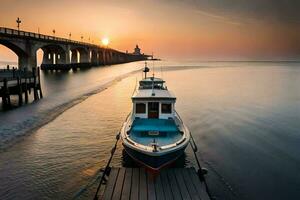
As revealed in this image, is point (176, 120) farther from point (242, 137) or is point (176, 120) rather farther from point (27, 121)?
point (27, 121)

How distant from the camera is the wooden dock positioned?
12.4 m

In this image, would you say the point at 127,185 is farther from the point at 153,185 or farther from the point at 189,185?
the point at 189,185

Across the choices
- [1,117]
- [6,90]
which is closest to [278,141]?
[1,117]

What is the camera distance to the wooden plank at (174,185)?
12320mm

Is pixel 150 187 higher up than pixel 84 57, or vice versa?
pixel 84 57

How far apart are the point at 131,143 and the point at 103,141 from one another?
9.26 meters

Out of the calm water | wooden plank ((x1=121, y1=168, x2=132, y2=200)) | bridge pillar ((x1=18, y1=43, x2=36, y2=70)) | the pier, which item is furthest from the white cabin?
bridge pillar ((x1=18, y1=43, x2=36, y2=70))

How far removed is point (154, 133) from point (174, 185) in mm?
4756

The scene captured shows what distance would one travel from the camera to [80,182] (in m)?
16.5

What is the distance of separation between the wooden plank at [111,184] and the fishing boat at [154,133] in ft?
4.39

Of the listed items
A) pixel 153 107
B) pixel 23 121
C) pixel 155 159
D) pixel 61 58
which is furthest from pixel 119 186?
pixel 61 58

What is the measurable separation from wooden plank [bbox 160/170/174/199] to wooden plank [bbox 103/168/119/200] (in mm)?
2324

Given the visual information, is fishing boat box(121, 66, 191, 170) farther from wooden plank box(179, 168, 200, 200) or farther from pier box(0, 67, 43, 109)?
pier box(0, 67, 43, 109)

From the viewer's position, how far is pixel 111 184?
1352cm
